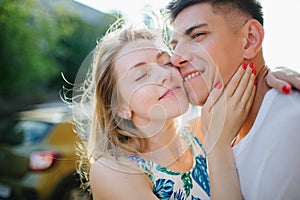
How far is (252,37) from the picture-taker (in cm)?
153

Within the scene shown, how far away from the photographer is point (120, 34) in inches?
63.3

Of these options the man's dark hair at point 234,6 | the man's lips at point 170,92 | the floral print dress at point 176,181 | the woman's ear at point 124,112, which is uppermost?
the man's dark hair at point 234,6

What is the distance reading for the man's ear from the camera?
1.50 metres

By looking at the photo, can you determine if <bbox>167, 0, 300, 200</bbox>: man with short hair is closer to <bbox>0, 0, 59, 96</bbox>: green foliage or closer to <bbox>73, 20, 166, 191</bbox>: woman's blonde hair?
<bbox>73, 20, 166, 191</bbox>: woman's blonde hair

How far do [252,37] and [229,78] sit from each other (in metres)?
0.21

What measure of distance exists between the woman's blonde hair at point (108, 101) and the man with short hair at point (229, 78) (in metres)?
0.19

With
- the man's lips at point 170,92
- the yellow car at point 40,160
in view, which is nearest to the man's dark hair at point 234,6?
the man's lips at point 170,92

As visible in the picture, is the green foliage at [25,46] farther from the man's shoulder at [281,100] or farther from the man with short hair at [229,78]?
the man's shoulder at [281,100]

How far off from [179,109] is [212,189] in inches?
12.7

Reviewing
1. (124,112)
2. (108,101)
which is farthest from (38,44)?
(124,112)

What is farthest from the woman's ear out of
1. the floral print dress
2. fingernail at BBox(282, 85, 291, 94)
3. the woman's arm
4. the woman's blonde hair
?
fingernail at BBox(282, 85, 291, 94)

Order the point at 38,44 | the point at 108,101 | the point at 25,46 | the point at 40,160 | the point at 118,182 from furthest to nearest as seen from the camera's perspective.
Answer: the point at 38,44, the point at 25,46, the point at 40,160, the point at 108,101, the point at 118,182

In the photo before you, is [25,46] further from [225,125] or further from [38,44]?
[225,125]

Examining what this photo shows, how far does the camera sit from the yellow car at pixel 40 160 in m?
3.45
